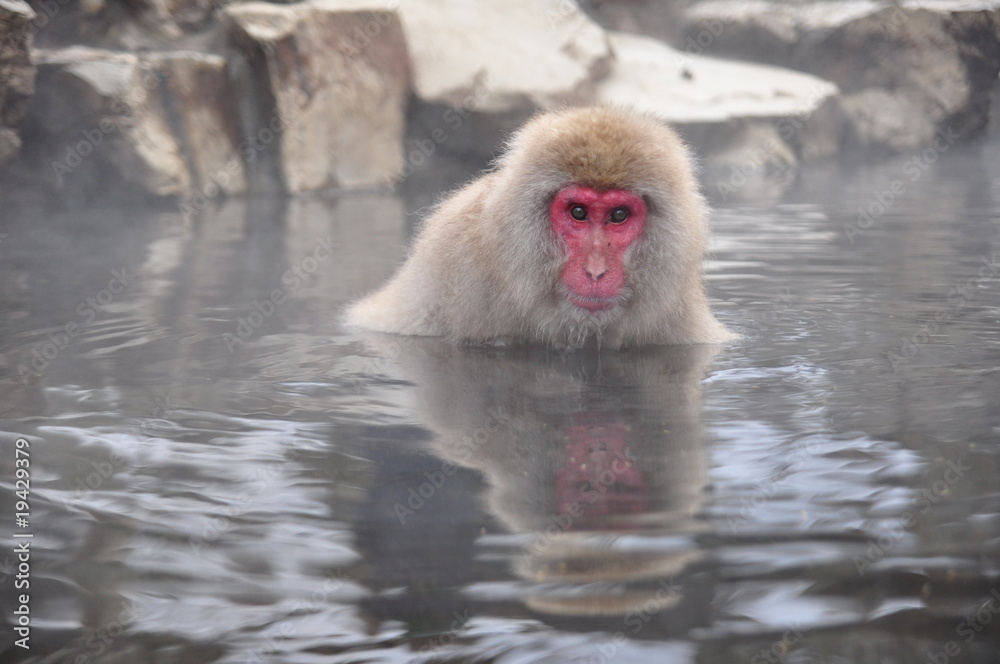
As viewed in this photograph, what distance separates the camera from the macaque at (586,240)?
3.40 meters

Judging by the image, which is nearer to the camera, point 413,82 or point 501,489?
point 501,489

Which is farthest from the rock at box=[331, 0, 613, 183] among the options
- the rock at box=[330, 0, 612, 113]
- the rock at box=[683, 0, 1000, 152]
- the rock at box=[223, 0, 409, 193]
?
the rock at box=[683, 0, 1000, 152]

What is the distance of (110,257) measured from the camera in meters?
6.39

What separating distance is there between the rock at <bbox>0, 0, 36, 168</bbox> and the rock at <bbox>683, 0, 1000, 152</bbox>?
1052 cm

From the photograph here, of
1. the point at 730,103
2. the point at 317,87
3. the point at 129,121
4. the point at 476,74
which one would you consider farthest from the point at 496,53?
the point at 129,121

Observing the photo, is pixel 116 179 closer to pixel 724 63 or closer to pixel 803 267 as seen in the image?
pixel 803 267

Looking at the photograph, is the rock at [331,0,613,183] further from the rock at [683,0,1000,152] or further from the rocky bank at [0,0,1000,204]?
the rock at [683,0,1000,152]

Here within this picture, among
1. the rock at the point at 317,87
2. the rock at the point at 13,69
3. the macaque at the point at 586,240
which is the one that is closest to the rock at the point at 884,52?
the rock at the point at 317,87

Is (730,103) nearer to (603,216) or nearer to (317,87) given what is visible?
(317,87)

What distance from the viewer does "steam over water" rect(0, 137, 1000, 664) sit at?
5.57 feet

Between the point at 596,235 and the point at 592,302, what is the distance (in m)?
0.24

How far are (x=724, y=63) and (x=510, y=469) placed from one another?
13821 mm

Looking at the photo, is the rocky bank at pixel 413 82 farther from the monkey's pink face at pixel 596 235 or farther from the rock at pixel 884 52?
the monkey's pink face at pixel 596 235

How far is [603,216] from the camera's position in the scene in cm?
340
